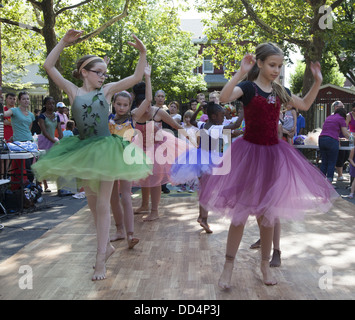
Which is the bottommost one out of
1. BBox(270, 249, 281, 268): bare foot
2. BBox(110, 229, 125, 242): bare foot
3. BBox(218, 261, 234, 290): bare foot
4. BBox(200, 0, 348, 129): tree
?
BBox(110, 229, 125, 242): bare foot

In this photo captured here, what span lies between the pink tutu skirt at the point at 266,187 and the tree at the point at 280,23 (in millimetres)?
11419

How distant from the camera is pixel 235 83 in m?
3.75

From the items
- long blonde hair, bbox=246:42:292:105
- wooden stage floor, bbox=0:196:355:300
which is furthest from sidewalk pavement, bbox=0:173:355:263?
long blonde hair, bbox=246:42:292:105

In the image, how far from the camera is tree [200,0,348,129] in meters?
17.2

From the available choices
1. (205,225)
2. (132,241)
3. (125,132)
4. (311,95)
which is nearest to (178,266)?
(132,241)

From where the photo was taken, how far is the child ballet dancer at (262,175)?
375 cm

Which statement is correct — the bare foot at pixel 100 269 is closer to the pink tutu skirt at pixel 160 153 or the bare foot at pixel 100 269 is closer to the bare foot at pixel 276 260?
the bare foot at pixel 276 260

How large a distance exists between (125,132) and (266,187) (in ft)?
9.00

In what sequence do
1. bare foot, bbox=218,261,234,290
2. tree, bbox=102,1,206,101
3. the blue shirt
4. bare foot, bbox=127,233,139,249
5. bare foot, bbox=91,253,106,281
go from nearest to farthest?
1. bare foot, bbox=218,261,234,290
2. bare foot, bbox=91,253,106,281
3. bare foot, bbox=127,233,139,249
4. the blue shirt
5. tree, bbox=102,1,206,101

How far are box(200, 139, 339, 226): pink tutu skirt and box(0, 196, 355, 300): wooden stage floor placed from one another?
27 cm

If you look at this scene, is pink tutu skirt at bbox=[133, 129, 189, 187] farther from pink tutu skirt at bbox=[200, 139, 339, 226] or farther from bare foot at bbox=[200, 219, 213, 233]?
pink tutu skirt at bbox=[200, 139, 339, 226]

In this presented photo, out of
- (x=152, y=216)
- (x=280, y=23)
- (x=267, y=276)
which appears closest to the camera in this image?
(x=267, y=276)

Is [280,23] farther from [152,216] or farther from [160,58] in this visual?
[160,58]
